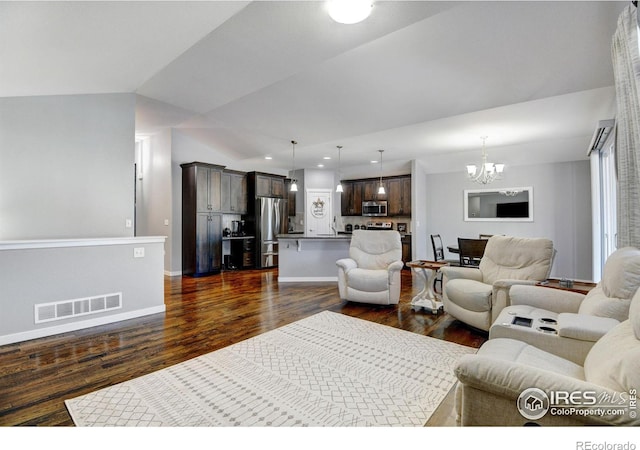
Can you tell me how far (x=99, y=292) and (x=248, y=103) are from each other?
3120mm

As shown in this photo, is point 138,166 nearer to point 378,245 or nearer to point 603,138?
point 378,245

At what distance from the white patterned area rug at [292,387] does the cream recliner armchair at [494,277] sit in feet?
1.57

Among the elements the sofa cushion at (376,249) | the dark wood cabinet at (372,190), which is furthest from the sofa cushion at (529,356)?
the dark wood cabinet at (372,190)

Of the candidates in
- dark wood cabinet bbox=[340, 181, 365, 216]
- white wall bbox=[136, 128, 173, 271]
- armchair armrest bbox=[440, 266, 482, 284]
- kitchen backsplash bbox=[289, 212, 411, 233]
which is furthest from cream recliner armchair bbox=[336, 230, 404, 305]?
white wall bbox=[136, 128, 173, 271]

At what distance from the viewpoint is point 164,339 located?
2889 millimetres

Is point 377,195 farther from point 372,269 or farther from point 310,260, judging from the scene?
point 372,269

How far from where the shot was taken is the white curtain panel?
1900mm

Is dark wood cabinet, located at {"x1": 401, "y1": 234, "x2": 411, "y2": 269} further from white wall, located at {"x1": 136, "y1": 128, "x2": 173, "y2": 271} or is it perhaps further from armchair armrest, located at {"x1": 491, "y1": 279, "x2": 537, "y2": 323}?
white wall, located at {"x1": 136, "y1": 128, "x2": 173, "y2": 271}

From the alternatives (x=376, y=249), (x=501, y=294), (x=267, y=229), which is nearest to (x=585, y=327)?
(x=501, y=294)

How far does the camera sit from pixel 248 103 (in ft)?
14.5

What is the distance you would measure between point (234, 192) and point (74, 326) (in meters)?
4.36

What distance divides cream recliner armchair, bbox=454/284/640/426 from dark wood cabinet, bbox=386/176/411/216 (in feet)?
20.9
